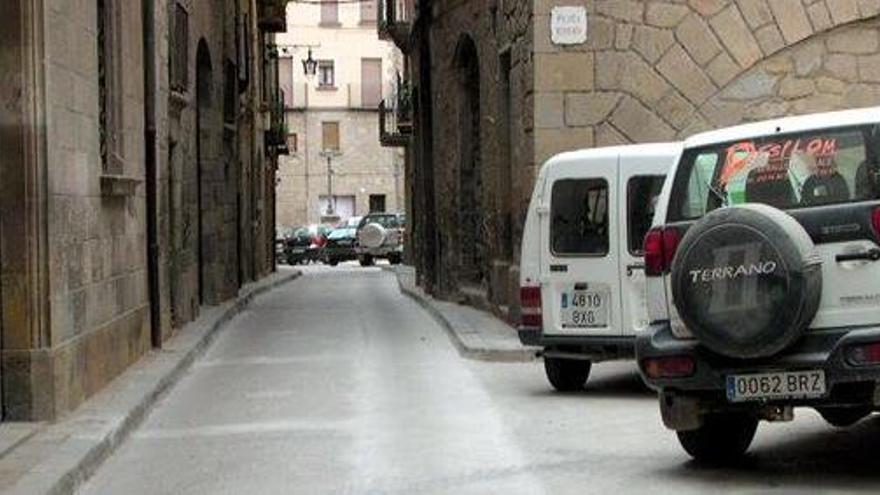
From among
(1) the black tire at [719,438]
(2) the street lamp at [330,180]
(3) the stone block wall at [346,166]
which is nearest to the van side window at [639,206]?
(1) the black tire at [719,438]

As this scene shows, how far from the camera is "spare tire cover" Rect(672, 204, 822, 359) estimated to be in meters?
6.61

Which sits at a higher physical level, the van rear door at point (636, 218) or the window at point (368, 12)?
the window at point (368, 12)

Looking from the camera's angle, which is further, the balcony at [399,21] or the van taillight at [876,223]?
the balcony at [399,21]

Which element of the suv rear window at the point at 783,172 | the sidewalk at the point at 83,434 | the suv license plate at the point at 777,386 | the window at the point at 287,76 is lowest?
the sidewalk at the point at 83,434

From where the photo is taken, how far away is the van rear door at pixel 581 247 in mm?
11086

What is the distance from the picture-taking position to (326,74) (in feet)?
231

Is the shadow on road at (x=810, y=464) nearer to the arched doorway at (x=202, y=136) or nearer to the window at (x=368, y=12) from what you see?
the arched doorway at (x=202, y=136)

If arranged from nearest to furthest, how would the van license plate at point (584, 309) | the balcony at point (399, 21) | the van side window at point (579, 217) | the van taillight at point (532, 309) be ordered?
the van license plate at point (584, 309), the van side window at point (579, 217), the van taillight at point (532, 309), the balcony at point (399, 21)

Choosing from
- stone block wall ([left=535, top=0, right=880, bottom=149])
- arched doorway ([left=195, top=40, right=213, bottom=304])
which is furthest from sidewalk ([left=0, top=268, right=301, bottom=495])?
arched doorway ([left=195, top=40, right=213, bottom=304])

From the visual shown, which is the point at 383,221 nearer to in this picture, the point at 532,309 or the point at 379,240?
the point at 379,240

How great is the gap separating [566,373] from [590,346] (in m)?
0.53

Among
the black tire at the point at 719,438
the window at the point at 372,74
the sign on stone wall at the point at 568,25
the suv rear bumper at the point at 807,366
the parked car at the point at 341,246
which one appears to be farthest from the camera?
the window at the point at 372,74

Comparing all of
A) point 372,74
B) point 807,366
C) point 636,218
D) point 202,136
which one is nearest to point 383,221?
point 372,74

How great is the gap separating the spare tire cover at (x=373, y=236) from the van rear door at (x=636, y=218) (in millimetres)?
37348
